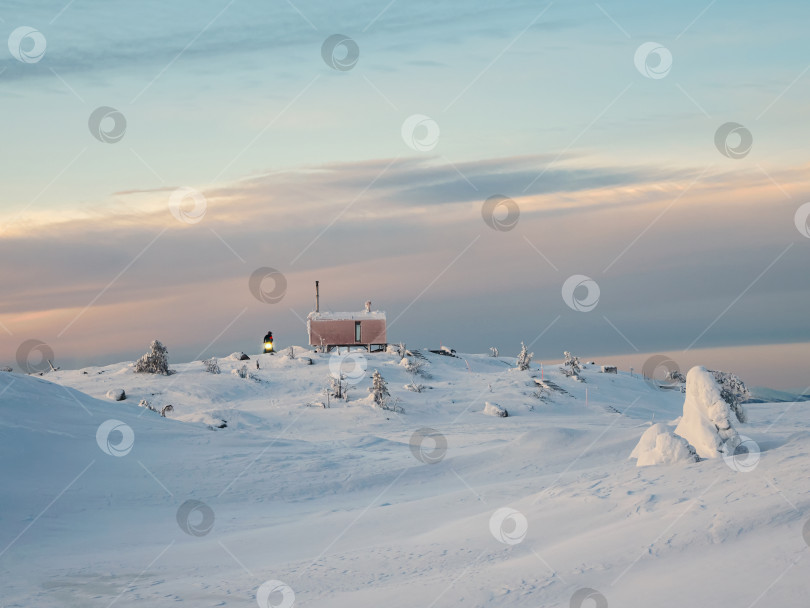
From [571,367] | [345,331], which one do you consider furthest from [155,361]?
[571,367]

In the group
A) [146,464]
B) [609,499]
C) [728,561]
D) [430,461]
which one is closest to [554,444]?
[430,461]

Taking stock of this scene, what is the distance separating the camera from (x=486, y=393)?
3619cm

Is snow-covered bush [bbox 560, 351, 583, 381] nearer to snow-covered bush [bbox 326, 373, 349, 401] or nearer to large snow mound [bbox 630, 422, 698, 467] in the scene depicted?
snow-covered bush [bbox 326, 373, 349, 401]

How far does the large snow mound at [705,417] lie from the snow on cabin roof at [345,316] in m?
Answer: 34.8

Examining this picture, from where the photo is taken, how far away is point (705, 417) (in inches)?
625

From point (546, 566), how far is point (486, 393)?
25.2 metres

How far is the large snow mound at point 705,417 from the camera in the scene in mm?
15570

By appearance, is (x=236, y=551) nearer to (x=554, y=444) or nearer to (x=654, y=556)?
(x=654, y=556)

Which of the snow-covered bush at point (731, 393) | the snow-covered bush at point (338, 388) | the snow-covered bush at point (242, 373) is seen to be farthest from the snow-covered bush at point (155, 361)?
the snow-covered bush at point (731, 393)

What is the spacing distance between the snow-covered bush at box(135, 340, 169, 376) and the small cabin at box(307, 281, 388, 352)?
41.2ft

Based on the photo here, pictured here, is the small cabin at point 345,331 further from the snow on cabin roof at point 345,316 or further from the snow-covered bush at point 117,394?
the snow-covered bush at point 117,394

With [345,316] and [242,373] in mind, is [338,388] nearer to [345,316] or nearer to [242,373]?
[242,373]

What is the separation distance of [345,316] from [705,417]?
118 ft

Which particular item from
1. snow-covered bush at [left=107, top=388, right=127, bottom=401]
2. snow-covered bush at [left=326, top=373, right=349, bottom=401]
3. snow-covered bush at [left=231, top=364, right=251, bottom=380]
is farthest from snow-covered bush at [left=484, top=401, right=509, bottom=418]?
snow-covered bush at [left=107, top=388, right=127, bottom=401]
